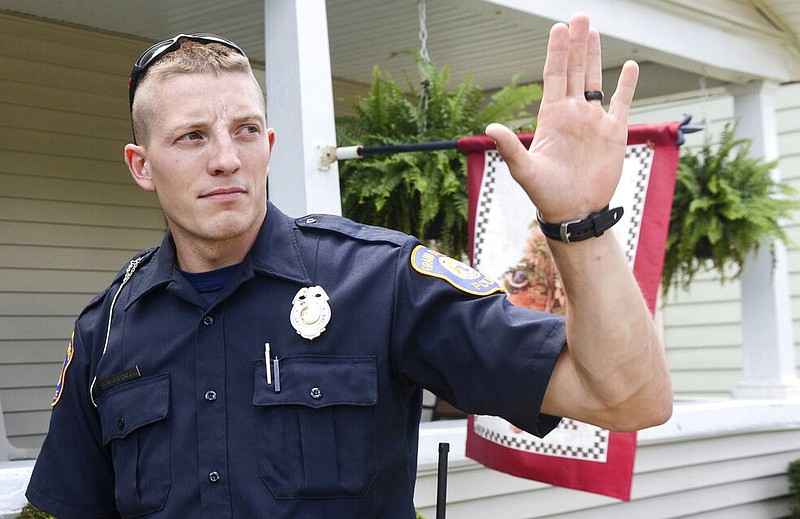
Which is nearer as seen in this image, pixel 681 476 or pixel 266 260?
pixel 266 260

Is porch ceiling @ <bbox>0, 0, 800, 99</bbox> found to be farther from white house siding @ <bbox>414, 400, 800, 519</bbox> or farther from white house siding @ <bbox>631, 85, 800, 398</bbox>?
white house siding @ <bbox>631, 85, 800, 398</bbox>

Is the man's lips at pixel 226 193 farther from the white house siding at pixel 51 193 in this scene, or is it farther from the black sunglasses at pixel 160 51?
the white house siding at pixel 51 193

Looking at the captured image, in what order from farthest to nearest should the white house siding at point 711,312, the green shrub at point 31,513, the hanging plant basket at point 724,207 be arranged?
the white house siding at point 711,312 → the hanging plant basket at point 724,207 → the green shrub at point 31,513

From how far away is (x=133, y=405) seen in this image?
2031 millimetres

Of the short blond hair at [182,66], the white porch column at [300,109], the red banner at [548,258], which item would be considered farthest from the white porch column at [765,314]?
the short blond hair at [182,66]

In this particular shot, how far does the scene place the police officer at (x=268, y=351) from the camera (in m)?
1.81

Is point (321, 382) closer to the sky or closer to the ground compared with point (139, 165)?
closer to the ground

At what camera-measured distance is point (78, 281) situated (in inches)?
260

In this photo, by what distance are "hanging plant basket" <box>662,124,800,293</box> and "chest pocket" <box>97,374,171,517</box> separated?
4.37 metres

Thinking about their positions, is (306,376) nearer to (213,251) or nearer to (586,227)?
(213,251)

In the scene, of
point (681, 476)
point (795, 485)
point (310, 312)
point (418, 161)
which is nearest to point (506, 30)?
point (418, 161)

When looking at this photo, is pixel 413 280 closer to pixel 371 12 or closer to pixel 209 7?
pixel 209 7

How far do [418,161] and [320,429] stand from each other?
2.79 metres

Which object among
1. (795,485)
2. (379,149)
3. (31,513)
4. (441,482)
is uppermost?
(379,149)
